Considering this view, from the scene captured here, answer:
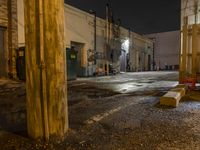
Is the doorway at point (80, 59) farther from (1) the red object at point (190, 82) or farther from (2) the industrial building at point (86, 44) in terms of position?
(1) the red object at point (190, 82)

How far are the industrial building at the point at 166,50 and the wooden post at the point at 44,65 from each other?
Answer: 27.4m

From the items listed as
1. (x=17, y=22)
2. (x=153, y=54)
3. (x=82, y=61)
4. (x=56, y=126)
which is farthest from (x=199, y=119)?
(x=153, y=54)

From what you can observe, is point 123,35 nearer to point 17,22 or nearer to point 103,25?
point 103,25

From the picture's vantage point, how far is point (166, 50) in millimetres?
28141

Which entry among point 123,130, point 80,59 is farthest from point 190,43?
point 80,59

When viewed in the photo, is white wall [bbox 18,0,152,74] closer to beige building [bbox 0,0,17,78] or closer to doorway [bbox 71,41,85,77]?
doorway [bbox 71,41,85,77]

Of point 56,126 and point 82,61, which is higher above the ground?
point 82,61

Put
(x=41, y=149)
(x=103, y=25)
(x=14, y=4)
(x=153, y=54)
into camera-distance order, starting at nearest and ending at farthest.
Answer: (x=41, y=149) < (x=14, y=4) < (x=103, y=25) < (x=153, y=54)

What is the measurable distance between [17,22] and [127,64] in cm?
1339

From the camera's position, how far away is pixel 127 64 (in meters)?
20.9

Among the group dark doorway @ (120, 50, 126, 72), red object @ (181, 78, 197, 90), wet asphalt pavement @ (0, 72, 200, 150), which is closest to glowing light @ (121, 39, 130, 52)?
dark doorway @ (120, 50, 126, 72)

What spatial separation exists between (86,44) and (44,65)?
1275 cm

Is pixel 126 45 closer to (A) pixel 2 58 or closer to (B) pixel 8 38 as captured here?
(B) pixel 8 38

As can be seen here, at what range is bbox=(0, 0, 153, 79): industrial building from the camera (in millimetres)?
9180
